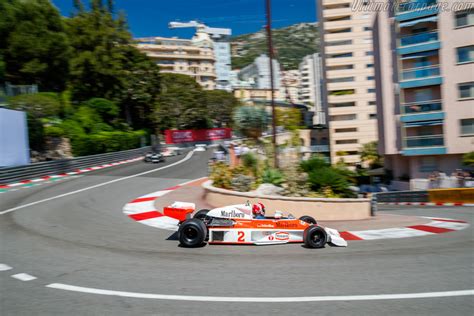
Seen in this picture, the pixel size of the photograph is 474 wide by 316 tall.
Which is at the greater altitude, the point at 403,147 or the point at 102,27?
the point at 102,27

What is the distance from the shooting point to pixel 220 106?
82.5 m

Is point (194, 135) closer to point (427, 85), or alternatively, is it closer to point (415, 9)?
point (415, 9)

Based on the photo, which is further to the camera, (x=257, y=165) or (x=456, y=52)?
(x=456, y=52)

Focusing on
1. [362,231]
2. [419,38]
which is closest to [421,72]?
[419,38]

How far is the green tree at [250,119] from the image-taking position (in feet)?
92.8

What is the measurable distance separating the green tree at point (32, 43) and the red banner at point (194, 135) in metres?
25.0

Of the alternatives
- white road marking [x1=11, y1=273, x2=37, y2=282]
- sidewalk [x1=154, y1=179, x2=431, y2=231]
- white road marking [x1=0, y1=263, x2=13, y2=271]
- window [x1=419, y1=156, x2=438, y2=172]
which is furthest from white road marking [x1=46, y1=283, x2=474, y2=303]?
window [x1=419, y1=156, x2=438, y2=172]

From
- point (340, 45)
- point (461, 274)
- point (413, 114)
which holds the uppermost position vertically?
point (340, 45)

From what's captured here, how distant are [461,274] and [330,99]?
53.8 metres

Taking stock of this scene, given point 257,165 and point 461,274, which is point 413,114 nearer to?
point 257,165

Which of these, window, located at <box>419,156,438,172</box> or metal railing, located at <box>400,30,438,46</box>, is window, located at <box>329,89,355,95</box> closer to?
metal railing, located at <box>400,30,438,46</box>

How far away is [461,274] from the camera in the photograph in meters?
6.33

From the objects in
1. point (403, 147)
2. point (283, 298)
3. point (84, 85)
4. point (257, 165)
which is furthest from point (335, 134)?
point (283, 298)

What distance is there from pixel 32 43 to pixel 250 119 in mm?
22347
